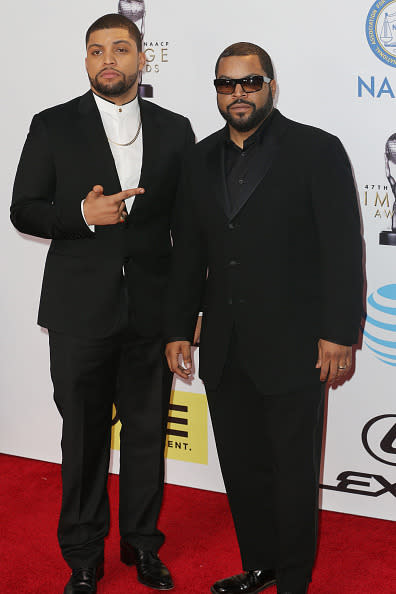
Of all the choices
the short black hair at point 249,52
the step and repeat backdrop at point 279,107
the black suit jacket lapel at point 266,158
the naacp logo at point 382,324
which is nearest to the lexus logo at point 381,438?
the step and repeat backdrop at point 279,107

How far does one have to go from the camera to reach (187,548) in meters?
3.18

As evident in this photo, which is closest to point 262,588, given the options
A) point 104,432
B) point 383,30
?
point 104,432

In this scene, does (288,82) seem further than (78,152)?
Yes

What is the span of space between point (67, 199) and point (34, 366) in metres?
1.59

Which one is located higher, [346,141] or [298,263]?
[346,141]

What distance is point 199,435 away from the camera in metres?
3.74

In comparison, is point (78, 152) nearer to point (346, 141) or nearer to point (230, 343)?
point (230, 343)

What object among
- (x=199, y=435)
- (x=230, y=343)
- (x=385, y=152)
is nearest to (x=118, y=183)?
(x=230, y=343)

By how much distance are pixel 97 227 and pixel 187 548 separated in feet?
4.69

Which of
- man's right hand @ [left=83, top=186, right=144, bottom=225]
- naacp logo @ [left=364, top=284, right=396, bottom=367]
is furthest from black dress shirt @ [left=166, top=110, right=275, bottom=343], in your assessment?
naacp logo @ [left=364, top=284, right=396, bottom=367]

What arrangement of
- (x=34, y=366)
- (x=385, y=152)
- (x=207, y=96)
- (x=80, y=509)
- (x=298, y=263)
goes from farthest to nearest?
(x=34, y=366), (x=207, y=96), (x=385, y=152), (x=80, y=509), (x=298, y=263)

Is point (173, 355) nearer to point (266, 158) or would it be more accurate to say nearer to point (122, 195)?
point (122, 195)

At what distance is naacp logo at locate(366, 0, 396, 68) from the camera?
9.89ft

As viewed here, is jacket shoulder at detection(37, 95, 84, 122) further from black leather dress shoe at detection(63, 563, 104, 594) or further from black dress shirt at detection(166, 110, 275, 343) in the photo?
black leather dress shoe at detection(63, 563, 104, 594)
